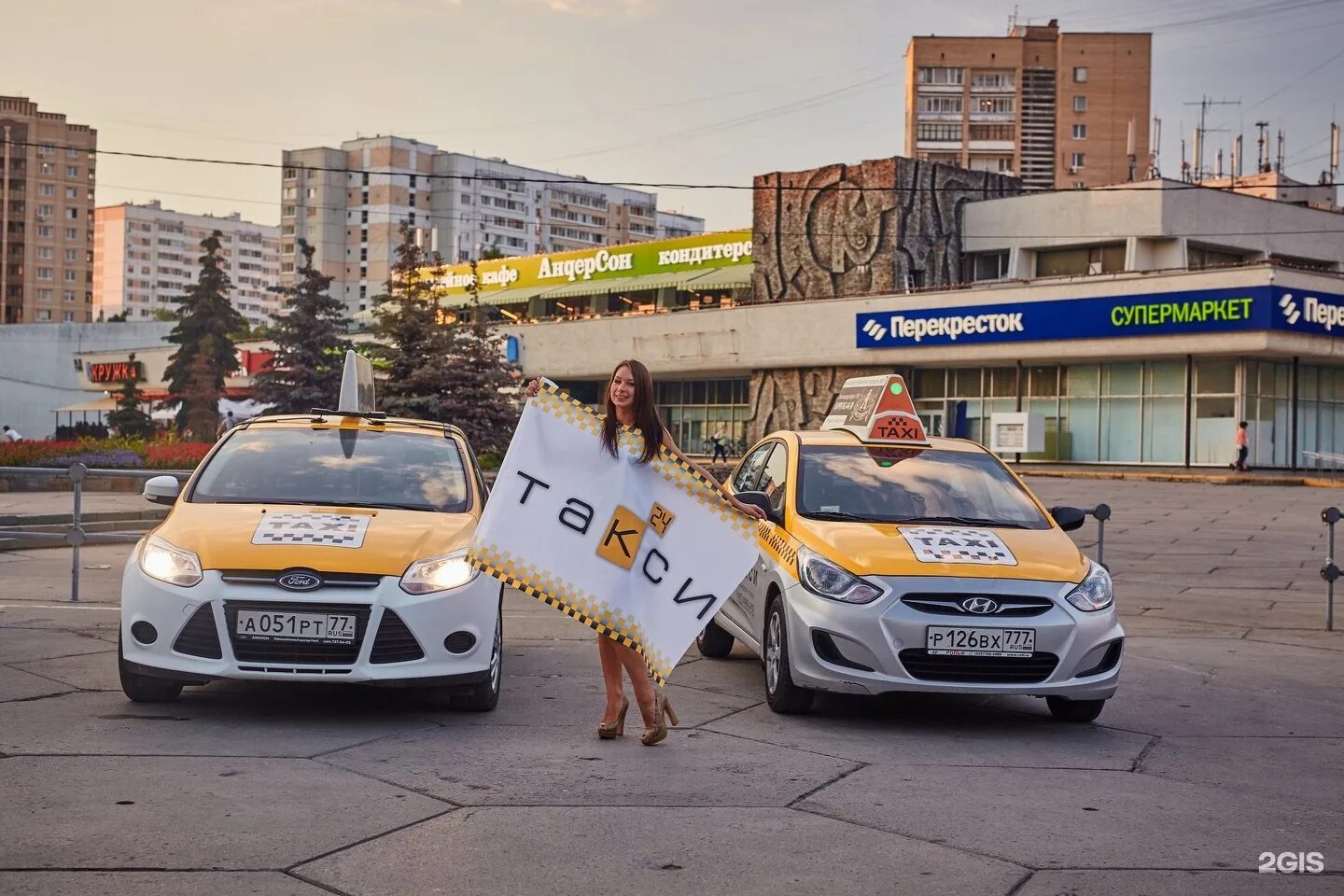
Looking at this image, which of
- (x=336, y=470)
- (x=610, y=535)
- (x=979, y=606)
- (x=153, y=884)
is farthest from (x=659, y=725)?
(x=153, y=884)

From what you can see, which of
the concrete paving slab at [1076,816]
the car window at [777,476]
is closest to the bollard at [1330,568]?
the car window at [777,476]

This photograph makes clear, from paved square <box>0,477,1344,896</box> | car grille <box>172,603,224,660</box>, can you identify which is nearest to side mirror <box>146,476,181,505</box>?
paved square <box>0,477,1344,896</box>

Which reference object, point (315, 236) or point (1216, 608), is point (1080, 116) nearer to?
point (315, 236)

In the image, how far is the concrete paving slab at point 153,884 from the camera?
166 inches

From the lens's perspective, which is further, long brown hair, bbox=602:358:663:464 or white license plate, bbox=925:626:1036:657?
white license plate, bbox=925:626:1036:657

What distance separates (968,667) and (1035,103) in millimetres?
100605

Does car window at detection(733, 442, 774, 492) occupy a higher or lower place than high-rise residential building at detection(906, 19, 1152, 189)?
lower

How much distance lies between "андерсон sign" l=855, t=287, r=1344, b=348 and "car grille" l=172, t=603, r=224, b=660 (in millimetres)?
38098

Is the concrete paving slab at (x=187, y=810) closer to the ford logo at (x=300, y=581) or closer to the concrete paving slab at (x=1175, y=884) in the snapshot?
the ford logo at (x=300, y=581)

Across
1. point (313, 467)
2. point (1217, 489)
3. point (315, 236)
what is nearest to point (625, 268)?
point (1217, 489)

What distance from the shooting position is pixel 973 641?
23.8ft

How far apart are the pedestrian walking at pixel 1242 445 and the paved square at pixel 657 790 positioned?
106 feet

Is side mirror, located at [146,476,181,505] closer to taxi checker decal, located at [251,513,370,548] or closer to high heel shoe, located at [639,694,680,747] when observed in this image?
taxi checker decal, located at [251,513,370,548]

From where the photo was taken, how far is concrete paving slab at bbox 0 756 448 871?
4625 millimetres
